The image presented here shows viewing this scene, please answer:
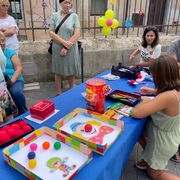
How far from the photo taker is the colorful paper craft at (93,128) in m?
1.10

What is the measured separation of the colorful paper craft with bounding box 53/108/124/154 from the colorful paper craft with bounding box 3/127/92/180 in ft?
A: 0.23

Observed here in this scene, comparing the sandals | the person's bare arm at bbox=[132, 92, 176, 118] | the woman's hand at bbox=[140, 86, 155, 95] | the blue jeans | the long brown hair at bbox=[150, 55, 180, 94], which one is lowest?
the sandals

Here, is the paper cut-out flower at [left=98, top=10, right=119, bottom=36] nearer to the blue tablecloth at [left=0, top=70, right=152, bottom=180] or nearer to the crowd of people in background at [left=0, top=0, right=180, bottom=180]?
the crowd of people in background at [left=0, top=0, right=180, bottom=180]

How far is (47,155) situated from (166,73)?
966mm

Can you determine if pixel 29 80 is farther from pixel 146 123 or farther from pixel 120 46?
pixel 146 123

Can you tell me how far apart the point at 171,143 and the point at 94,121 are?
2.23 feet

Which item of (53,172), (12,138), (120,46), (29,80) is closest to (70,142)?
(53,172)

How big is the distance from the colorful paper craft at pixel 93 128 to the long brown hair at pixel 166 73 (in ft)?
1.47

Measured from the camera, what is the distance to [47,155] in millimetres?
1026

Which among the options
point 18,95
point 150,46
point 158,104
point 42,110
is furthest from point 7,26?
point 158,104

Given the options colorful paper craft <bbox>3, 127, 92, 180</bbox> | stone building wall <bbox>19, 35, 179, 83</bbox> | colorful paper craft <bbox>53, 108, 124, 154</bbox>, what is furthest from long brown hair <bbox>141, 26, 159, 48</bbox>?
colorful paper craft <bbox>3, 127, 92, 180</bbox>

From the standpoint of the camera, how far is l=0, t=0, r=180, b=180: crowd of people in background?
1402 mm

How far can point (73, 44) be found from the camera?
3.14m

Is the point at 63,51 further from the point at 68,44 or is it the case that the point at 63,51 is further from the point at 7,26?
the point at 7,26
